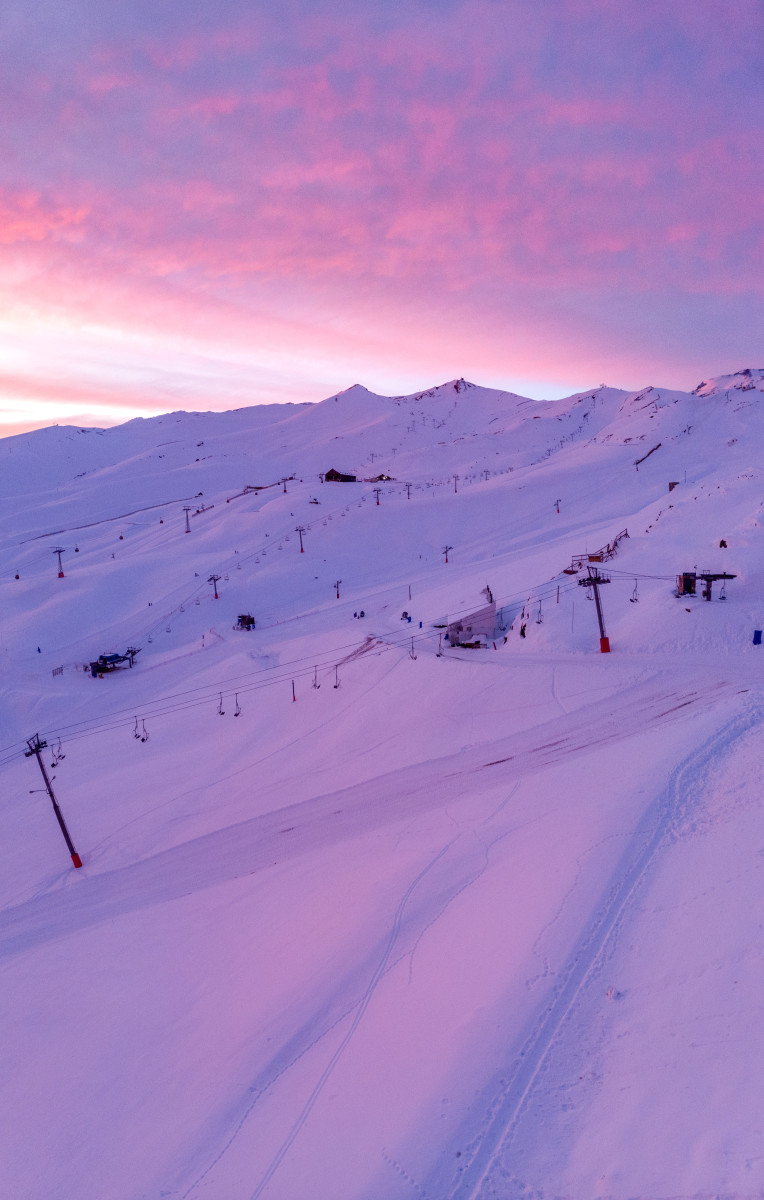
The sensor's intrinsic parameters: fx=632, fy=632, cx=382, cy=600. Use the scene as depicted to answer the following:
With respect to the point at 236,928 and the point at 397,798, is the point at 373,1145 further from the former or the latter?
the point at 397,798

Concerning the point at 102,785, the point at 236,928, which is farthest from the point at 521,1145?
the point at 102,785

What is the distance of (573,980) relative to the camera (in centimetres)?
974

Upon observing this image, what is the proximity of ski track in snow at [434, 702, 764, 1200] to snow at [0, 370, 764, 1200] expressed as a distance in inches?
1.8

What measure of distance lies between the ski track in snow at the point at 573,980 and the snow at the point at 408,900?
0.05m

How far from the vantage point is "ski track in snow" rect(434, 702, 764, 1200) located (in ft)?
24.5

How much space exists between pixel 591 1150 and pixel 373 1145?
9.09ft

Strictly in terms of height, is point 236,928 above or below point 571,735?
below

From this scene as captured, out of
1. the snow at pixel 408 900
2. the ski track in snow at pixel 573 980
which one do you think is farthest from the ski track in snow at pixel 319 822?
the ski track in snow at pixel 573 980

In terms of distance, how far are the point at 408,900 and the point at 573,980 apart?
462 cm

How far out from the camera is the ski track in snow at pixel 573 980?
746 centimetres

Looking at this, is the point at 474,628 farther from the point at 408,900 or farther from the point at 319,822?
the point at 408,900

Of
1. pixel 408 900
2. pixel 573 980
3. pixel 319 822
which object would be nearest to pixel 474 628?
pixel 319 822

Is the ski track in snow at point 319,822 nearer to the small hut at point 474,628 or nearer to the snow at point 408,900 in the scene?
the snow at point 408,900

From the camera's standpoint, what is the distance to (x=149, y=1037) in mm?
12422
